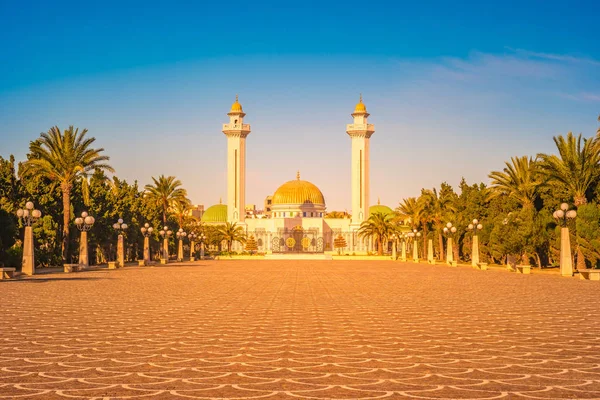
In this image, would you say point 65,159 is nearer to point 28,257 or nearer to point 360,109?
point 28,257

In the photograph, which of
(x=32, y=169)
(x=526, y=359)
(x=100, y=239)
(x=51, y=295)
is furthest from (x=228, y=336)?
(x=100, y=239)

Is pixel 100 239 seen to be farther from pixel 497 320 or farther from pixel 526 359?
pixel 526 359

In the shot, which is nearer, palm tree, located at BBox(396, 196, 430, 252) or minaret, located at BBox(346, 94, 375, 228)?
palm tree, located at BBox(396, 196, 430, 252)

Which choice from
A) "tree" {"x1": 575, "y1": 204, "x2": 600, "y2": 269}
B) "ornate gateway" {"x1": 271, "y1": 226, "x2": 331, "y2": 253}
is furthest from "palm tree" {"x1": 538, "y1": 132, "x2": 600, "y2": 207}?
"ornate gateway" {"x1": 271, "y1": 226, "x2": 331, "y2": 253}

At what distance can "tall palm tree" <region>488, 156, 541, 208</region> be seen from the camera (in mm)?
43966

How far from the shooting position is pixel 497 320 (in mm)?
12961

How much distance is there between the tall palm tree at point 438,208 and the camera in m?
64.8

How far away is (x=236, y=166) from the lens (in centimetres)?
10662

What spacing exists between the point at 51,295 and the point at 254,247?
261 ft

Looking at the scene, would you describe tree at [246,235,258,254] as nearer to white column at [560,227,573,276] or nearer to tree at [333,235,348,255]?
tree at [333,235,348,255]

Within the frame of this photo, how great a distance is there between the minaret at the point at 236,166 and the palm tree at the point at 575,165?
72.8m

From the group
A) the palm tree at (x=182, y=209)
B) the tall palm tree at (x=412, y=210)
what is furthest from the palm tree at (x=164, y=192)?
the tall palm tree at (x=412, y=210)

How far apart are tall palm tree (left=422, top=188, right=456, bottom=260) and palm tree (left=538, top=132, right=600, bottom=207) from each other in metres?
26.8

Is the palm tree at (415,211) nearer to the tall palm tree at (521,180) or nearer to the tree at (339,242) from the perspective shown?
the tall palm tree at (521,180)
